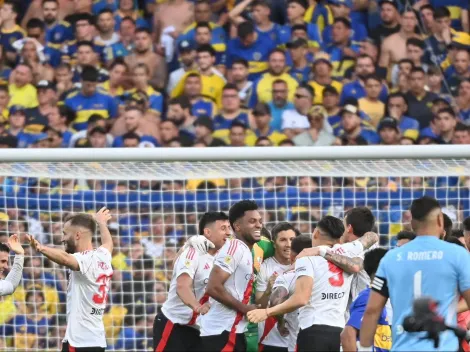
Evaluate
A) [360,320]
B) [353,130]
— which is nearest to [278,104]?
[353,130]

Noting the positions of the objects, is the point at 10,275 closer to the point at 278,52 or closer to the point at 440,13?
the point at 278,52

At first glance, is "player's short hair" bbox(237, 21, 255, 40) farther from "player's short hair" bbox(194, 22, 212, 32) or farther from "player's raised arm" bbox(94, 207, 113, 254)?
"player's raised arm" bbox(94, 207, 113, 254)

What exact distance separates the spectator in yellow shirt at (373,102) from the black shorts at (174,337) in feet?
15.7

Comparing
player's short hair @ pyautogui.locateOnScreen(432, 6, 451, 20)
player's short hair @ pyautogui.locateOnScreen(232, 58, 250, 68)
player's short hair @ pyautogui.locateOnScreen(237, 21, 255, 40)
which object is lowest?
player's short hair @ pyautogui.locateOnScreen(232, 58, 250, 68)

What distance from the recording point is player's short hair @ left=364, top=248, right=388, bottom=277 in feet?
28.3

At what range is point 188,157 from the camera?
35.4 feet

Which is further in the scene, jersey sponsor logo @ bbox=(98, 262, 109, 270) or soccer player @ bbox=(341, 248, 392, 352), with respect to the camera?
jersey sponsor logo @ bbox=(98, 262, 109, 270)

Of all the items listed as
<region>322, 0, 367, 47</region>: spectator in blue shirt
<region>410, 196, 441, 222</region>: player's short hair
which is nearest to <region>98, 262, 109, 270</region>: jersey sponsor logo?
<region>410, 196, 441, 222</region>: player's short hair

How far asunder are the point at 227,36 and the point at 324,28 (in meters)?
1.21

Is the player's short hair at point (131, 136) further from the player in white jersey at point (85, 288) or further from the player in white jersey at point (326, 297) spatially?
the player in white jersey at point (326, 297)

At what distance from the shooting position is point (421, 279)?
7.26 meters

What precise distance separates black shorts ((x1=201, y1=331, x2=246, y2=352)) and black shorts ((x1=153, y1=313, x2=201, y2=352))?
596 millimetres

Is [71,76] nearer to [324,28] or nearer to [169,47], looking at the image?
[169,47]

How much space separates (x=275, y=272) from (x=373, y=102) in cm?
481
